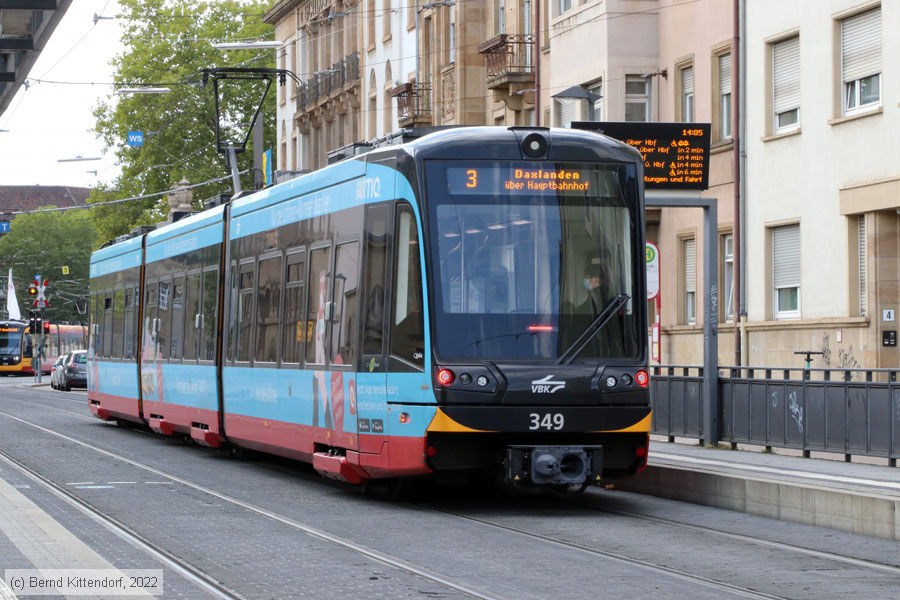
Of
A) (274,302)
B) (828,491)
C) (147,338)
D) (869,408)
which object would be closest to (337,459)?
(274,302)

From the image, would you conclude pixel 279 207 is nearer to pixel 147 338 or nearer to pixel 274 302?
pixel 274 302

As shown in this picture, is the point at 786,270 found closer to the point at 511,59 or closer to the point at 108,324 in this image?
the point at 108,324

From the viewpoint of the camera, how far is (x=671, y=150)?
21672 millimetres

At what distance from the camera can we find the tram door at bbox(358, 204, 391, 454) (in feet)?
48.8

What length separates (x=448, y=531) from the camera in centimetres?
1342

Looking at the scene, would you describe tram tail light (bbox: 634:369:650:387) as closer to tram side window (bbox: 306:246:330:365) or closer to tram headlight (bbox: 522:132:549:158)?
tram headlight (bbox: 522:132:549:158)

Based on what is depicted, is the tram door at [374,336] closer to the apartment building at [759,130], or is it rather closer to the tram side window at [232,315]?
the apartment building at [759,130]

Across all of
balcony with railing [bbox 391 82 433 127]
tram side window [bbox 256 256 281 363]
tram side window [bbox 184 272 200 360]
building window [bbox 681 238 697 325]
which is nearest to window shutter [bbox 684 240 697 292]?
building window [bbox 681 238 697 325]

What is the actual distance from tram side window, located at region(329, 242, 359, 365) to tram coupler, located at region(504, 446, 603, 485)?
6.32 feet

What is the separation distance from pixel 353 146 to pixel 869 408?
238 inches

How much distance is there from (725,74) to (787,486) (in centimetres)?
1774

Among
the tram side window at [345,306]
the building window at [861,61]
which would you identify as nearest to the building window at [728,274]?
the building window at [861,61]

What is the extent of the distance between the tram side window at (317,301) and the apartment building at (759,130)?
1.11 meters

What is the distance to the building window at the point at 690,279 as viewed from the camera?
3252cm
